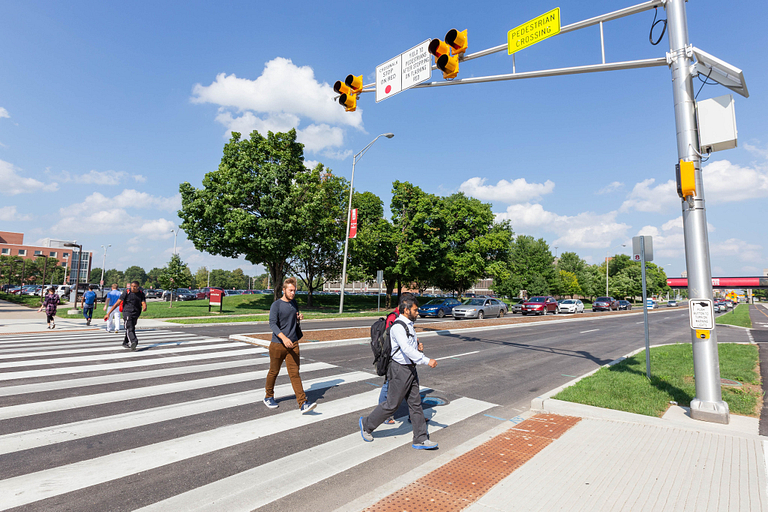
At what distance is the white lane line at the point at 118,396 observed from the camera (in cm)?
524

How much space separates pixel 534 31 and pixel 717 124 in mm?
3125

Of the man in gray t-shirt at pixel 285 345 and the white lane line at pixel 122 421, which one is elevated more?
the man in gray t-shirt at pixel 285 345

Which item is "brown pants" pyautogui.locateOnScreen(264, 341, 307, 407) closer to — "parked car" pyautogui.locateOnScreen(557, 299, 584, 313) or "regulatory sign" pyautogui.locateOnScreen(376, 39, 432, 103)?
"regulatory sign" pyautogui.locateOnScreen(376, 39, 432, 103)

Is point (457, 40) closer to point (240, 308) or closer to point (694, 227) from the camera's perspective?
point (694, 227)

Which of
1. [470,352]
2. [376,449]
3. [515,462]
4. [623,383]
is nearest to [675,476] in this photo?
[515,462]

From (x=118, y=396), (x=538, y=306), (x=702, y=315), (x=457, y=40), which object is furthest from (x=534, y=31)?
(x=538, y=306)

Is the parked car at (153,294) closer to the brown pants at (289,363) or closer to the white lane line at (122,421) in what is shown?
the white lane line at (122,421)

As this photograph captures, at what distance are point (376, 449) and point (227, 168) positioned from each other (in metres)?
29.2

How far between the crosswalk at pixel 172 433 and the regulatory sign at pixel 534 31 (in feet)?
19.9

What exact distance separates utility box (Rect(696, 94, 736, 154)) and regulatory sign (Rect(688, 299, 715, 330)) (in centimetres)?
219

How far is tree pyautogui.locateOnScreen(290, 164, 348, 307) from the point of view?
29.8 meters

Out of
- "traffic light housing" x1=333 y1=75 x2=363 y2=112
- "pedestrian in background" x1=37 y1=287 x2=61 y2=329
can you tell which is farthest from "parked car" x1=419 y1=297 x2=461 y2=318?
"traffic light housing" x1=333 y1=75 x2=363 y2=112

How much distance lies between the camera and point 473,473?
386 centimetres

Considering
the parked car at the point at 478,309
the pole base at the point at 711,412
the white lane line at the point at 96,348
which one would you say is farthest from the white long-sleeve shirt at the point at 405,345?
the parked car at the point at 478,309
